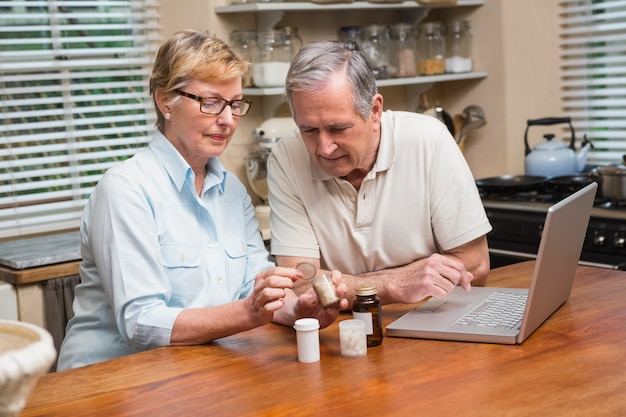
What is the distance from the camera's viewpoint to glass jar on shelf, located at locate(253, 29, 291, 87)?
145 inches

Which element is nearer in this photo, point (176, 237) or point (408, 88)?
point (176, 237)

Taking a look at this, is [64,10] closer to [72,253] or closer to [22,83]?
[22,83]

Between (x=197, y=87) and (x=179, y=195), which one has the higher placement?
(x=197, y=87)

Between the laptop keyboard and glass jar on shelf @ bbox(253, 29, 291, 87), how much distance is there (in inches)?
66.3

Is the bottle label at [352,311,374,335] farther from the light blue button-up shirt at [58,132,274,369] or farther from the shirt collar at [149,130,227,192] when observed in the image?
the shirt collar at [149,130,227,192]

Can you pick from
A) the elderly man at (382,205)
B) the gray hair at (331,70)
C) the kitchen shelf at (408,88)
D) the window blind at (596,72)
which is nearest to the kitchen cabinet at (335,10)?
the kitchen shelf at (408,88)

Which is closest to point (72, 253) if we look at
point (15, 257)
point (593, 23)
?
point (15, 257)

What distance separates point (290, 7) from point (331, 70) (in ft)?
4.94

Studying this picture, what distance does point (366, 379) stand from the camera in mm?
1739

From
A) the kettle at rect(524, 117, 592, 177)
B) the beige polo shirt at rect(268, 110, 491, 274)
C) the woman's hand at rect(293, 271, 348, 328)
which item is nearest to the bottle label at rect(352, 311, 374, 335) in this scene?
the woman's hand at rect(293, 271, 348, 328)

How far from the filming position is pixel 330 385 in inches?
67.7

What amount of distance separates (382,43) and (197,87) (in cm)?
207

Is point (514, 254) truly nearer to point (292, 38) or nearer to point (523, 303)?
point (292, 38)

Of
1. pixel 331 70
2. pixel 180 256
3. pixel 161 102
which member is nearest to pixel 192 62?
pixel 161 102
